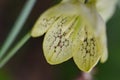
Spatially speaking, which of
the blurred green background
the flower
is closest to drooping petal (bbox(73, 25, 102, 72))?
the flower

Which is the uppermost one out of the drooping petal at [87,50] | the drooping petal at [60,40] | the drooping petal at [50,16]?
the drooping petal at [50,16]

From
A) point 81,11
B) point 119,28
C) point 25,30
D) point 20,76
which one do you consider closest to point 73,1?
point 81,11

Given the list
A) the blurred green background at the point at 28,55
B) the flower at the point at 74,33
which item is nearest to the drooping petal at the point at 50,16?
the flower at the point at 74,33

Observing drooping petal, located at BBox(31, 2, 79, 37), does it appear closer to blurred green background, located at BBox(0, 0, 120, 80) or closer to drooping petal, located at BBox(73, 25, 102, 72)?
drooping petal, located at BBox(73, 25, 102, 72)

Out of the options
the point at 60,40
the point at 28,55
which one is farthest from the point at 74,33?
the point at 28,55

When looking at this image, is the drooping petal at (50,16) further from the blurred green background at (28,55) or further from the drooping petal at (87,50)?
the blurred green background at (28,55)

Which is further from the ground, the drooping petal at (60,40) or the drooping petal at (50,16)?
the drooping petal at (50,16)

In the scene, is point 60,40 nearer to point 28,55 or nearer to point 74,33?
point 74,33

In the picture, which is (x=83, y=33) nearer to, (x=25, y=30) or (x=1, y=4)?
(x=25, y=30)
